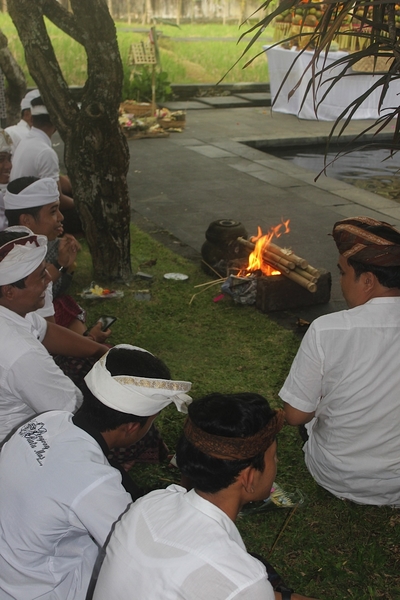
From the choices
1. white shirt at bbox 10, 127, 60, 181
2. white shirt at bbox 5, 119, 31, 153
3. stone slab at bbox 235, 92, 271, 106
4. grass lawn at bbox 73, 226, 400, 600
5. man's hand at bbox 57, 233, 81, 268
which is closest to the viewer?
grass lawn at bbox 73, 226, 400, 600

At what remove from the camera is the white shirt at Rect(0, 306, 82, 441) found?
319cm

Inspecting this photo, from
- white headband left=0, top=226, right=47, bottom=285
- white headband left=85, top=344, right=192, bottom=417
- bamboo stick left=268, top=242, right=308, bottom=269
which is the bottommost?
bamboo stick left=268, top=242, right=308, bottom=269

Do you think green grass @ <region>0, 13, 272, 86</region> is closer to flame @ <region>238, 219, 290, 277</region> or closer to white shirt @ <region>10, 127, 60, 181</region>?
white shirt @ <region>10, 127, 60, 181</region>

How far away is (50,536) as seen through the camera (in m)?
2.32

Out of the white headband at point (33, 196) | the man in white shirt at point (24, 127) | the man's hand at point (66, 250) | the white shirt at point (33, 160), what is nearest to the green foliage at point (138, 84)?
the man in white shirt at point (24, 127)

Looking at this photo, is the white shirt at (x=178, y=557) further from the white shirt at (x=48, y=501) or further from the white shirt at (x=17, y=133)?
the white shirt at (x=17, y=133)

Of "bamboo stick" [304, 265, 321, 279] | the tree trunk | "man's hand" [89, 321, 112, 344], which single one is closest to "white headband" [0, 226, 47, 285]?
"man's hand" [89, 321, 112, 344]

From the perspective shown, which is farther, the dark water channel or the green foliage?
the green foliage

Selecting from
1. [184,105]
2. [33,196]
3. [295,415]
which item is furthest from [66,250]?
[184,105]

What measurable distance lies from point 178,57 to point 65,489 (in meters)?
20.9

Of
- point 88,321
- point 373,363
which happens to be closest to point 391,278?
point 373,363

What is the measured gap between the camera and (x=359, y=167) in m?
12.5

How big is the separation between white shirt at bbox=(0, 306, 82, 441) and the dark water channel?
8025 millimetres

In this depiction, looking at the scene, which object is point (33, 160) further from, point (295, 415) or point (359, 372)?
point (359, 372)
